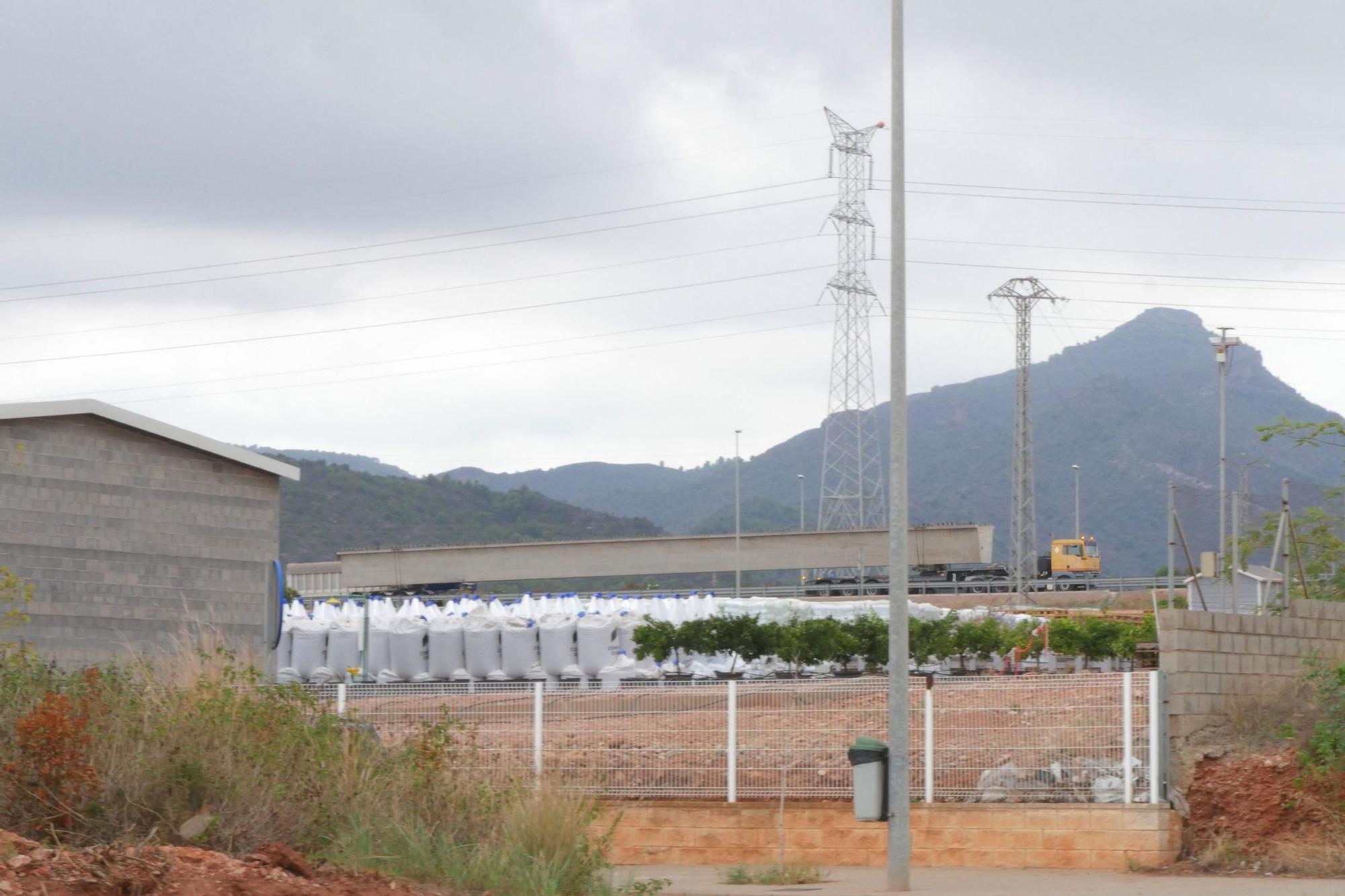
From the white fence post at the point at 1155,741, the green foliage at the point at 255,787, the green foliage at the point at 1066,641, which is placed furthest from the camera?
the green foliage at the point at 1066,641

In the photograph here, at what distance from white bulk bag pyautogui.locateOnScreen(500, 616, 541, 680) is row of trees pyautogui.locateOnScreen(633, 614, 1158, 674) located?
2.42 m

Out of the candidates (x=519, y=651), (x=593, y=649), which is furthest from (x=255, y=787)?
(x=519, y=651)

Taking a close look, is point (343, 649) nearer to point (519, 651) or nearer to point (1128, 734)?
point (519, 651)

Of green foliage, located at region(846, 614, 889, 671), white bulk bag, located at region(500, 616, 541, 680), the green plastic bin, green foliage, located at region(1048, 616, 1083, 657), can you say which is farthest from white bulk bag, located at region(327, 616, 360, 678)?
the green plastic bin

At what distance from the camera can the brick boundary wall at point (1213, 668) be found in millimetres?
16016

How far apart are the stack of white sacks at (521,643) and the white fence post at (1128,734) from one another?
54.8 feet

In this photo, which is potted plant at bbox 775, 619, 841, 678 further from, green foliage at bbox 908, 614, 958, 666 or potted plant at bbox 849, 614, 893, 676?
green foliage at bbox 908, 614, 958, 666

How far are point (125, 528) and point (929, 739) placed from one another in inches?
535

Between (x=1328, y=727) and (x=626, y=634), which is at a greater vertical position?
(x=626, y=634)

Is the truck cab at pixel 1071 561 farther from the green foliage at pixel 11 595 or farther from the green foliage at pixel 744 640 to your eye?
the green foliage at pixel 11 595

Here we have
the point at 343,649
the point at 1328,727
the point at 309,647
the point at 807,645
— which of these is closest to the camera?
the point at 1328,727

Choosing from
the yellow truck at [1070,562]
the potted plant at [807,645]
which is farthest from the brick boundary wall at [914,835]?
the yellow truck at [1070,562]

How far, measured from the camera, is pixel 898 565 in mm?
13828

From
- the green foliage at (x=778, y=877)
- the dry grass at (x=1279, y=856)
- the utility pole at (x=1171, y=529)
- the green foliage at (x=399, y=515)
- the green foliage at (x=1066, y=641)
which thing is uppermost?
the green foliage at (x=399, y=515)
